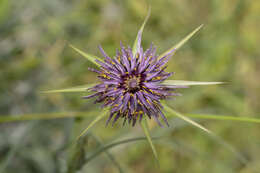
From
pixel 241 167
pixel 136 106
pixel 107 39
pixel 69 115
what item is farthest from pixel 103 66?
pixel 241 167

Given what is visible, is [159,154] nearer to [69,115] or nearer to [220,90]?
[220,90]

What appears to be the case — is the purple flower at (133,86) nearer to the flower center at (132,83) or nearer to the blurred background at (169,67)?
the flower center at (132,83)

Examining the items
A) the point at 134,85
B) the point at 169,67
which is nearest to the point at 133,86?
the point at 134,85

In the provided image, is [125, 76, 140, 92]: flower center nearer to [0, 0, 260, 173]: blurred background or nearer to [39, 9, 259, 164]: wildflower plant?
[39, 9, 259, 164]: wildflower plant

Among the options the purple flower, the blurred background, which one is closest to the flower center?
the purple flower

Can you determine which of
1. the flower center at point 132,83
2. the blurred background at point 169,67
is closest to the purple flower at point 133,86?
the flower center at point 132,83

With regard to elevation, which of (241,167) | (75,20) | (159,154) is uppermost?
(75,20)
